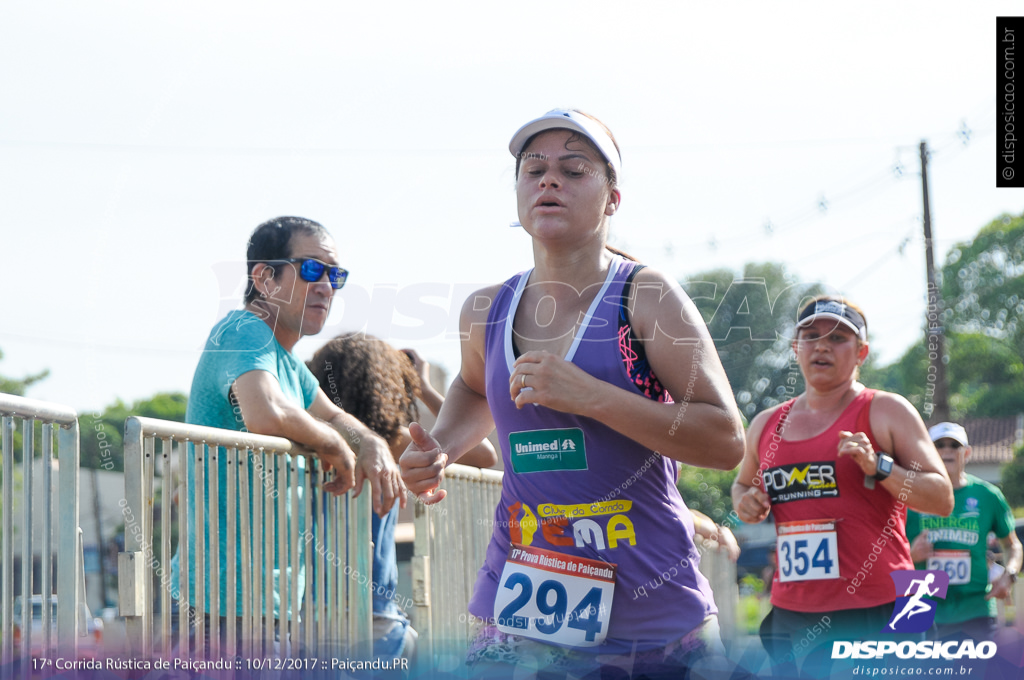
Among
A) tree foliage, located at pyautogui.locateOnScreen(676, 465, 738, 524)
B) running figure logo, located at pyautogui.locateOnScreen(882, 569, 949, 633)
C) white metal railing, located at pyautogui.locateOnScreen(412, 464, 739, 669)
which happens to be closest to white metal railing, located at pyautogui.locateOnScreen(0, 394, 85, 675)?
white metal railing, located at pyautogui.locateOnScreen(412, 464, 739, 669)

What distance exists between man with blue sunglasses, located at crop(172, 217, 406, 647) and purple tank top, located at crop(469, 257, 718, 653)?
123 cm

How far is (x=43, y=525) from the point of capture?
2.82 meters

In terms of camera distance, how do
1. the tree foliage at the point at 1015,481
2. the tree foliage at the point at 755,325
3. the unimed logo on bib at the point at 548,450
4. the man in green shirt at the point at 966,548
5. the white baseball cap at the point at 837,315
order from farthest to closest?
the tree foliage at the point at 1015,481 → the man in green shirt at the point at 966,548 → the tree foliage at the point at 755,325 → the white baseball cap at the point at 837,315 → the unimed logo on bib at the point at 548,450

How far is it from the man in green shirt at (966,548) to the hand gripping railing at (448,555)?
9.76ft

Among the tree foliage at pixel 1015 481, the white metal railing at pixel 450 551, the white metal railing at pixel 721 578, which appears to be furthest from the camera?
the tree foliage at pixel 1015 481

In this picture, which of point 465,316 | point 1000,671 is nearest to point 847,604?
point 1000,671

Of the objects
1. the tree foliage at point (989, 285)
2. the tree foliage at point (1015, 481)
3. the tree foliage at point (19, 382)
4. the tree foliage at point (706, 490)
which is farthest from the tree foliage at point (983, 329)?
the tree foliage at point (19, 382)

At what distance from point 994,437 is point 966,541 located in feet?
166

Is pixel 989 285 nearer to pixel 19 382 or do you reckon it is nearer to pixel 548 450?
pixel 19 382

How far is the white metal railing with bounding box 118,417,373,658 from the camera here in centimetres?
302

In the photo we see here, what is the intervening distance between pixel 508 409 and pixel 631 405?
43cm

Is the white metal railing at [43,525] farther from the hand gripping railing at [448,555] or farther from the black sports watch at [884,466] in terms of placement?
the black sports watch at [884,466]

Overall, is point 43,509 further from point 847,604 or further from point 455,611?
point 847,604

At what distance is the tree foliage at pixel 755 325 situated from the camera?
5367mm
